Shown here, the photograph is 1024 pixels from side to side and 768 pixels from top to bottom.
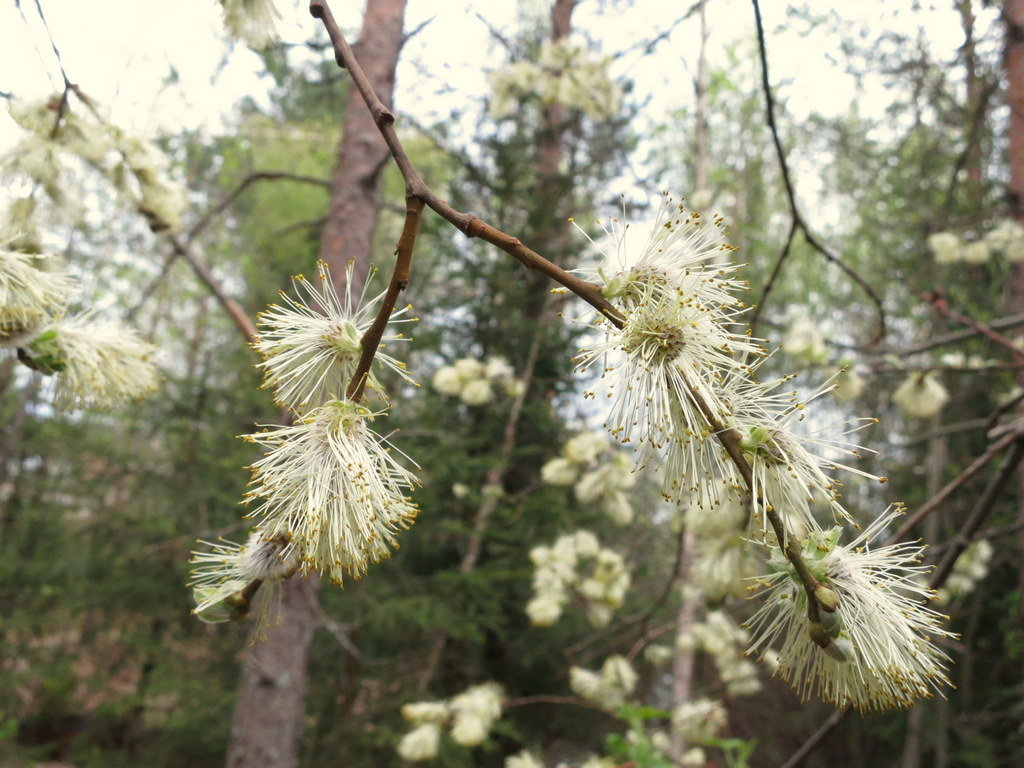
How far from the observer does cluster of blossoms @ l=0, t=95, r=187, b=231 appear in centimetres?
190

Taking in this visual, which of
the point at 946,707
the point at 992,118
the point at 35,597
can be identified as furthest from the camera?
the point at 992,118

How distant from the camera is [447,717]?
3.57m

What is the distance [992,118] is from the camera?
6.61 meters

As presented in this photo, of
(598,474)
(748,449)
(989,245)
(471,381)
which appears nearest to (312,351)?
(748,449)

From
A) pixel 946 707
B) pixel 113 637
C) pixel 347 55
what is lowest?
pixel 113 637

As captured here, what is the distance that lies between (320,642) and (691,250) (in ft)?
17.1

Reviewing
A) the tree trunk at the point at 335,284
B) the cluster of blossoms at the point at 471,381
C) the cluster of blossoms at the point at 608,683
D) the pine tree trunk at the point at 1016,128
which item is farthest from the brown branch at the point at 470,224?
the pine tree trunk at the point at 1016,128

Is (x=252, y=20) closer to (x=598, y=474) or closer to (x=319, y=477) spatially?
(x=319, y=477)

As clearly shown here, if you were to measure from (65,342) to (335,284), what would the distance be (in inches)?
62.1

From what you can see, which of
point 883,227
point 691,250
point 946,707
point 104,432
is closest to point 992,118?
point 883,227

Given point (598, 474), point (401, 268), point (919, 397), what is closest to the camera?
point (401, 268)

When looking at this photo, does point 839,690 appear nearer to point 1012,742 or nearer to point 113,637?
point 1012,742

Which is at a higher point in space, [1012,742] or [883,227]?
[883,227]

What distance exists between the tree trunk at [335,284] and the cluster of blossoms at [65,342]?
1.08 metres
